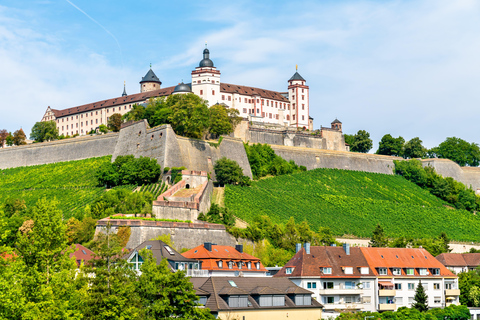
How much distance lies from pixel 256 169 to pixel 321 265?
40.9 metres

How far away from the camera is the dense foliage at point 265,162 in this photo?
8781 cm

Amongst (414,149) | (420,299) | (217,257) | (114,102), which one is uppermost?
(114,102)

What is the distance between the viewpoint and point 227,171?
77.6 meters

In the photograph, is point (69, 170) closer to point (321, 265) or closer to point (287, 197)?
point (287, 197)

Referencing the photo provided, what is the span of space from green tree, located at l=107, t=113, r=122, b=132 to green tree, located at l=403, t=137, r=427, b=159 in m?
44.2

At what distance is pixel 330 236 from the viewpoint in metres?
66.4

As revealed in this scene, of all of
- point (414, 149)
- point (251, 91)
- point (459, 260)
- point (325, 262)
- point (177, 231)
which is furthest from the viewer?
point (414, 149)

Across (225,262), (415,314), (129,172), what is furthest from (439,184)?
Answer: (225,262)

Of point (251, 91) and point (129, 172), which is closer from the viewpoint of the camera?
point (129, 172)

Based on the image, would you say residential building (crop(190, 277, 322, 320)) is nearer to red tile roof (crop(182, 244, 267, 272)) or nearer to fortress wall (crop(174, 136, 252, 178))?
red tile roof (crop(182, 244, 267, 272))

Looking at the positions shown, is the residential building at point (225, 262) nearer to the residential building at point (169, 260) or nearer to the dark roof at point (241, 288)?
the residential building at point (169, 260)

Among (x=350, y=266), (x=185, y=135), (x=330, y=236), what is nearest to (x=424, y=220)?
(x=330, y=236)

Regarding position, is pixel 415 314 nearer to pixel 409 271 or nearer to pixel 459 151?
pixel 409 271

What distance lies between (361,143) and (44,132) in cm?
4750
